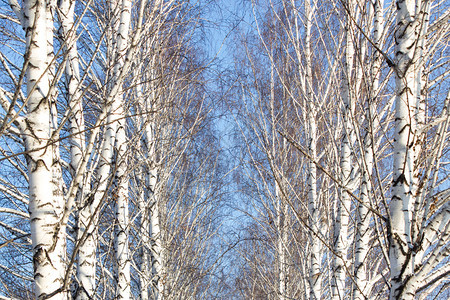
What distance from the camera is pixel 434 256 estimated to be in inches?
70.8

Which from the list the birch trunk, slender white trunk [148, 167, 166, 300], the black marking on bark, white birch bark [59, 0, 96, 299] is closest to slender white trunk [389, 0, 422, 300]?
the black marking on bark

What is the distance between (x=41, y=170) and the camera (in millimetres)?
1911

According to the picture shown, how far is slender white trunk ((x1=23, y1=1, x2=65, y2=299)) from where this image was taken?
6.06 ft

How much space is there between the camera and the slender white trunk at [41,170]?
1.85 m

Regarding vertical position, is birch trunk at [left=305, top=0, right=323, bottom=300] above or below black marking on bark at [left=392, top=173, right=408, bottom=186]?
above

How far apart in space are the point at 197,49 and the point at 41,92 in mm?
7271

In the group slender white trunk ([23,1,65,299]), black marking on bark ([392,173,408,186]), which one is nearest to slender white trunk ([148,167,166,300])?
slender white trunk ([23,1,65,299])

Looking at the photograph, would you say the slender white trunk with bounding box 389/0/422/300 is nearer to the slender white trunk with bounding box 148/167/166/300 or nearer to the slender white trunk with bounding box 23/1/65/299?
the slender white trunk with bounding box 23/1/65/299

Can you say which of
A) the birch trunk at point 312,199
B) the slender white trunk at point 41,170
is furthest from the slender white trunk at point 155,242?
the slender white trunk at point 41,170

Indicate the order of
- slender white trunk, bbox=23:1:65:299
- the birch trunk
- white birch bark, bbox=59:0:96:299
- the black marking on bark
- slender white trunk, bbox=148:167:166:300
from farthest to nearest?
1. slender white trunk, bbox=148:167:166:300
2. the birch trunk
3. white birch bark, bbox=59:0:96:299
4. the black marking on bark
5. slender white trunk, bbox=23:1:65:299

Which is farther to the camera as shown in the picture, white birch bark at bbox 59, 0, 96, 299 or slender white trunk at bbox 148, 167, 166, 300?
slender white trunk at bbox 148, 167, 166, 300

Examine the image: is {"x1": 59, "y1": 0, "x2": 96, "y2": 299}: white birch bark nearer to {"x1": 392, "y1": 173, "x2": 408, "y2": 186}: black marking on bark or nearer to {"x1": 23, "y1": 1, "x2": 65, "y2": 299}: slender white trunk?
{"x1": 23, "y1": 1, "x2": 65, "y2": 299}: slender white trunk

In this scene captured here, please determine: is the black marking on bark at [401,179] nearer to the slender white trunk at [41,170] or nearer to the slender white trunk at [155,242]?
the slender white trunk at [41,170]

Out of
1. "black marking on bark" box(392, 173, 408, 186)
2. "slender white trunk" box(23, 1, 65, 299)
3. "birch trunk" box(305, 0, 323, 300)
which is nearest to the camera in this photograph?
"slender white trunk" box(23, 1, 65, 299)
